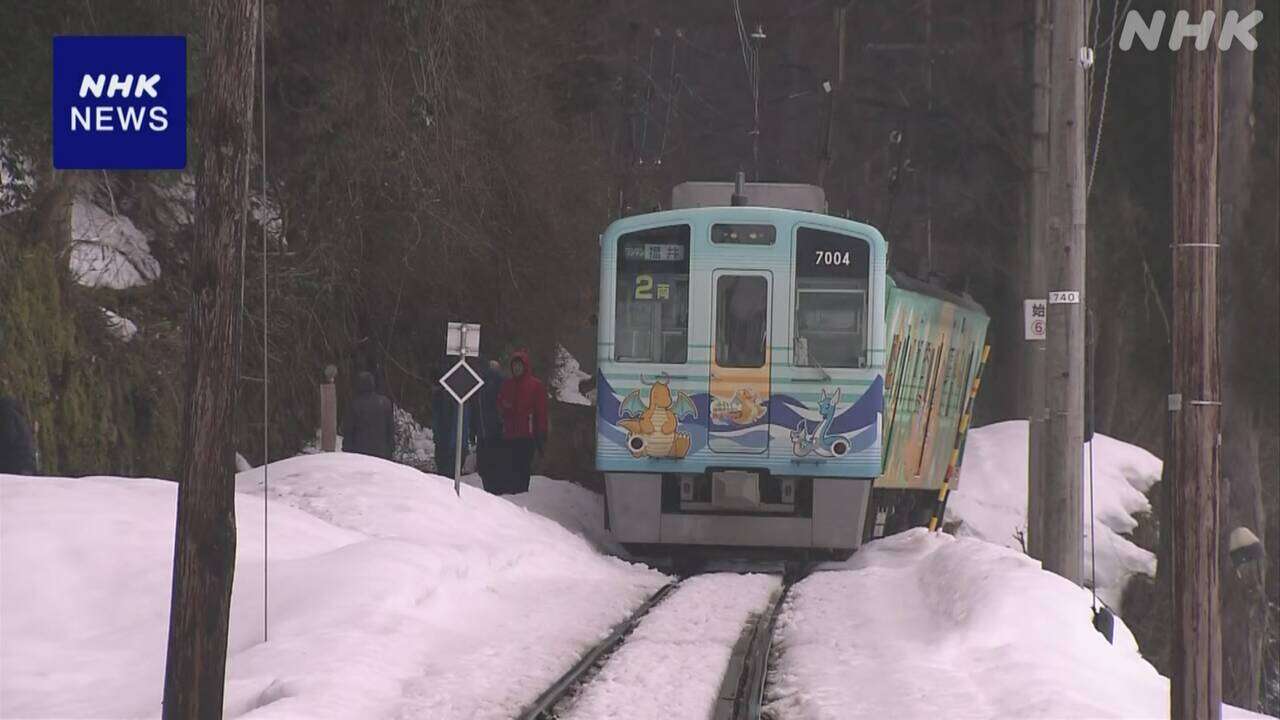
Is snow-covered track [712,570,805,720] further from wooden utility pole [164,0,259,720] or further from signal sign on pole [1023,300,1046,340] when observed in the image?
signal sign on pole [1023,300,1046,340]

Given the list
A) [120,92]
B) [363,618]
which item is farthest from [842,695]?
[120,92]

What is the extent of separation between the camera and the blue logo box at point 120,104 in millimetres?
9852

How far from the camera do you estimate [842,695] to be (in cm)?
1068

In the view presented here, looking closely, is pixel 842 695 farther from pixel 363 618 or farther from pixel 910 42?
pixel 910 42

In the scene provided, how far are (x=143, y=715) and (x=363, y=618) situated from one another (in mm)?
2111

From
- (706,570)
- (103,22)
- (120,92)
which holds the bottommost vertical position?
(706,570)

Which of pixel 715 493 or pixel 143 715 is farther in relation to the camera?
pixel 715 493

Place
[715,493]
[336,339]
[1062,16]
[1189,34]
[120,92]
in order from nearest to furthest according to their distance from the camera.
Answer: [1189,34] → [120,92] → [1062,16] → [715,493] → [336,339]

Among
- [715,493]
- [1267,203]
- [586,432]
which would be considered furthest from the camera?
[586,432]

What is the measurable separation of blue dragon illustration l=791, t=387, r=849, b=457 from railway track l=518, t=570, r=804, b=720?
2.86m

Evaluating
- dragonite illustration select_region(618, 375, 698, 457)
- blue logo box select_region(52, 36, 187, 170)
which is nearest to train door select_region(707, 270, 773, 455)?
dragonite illustration select_region(618, 375, 698, 457)

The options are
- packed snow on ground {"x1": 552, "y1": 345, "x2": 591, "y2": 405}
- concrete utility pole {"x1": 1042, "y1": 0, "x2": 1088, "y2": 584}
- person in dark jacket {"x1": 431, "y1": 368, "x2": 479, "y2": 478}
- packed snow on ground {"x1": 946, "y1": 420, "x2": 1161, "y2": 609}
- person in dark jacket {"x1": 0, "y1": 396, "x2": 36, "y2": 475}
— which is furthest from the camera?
packed snow on ground {"x1": 552, "y1": 345, "x2": 591, "y2": 405}

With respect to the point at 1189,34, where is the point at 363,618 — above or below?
below

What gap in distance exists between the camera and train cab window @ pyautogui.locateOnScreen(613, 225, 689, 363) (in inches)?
693
